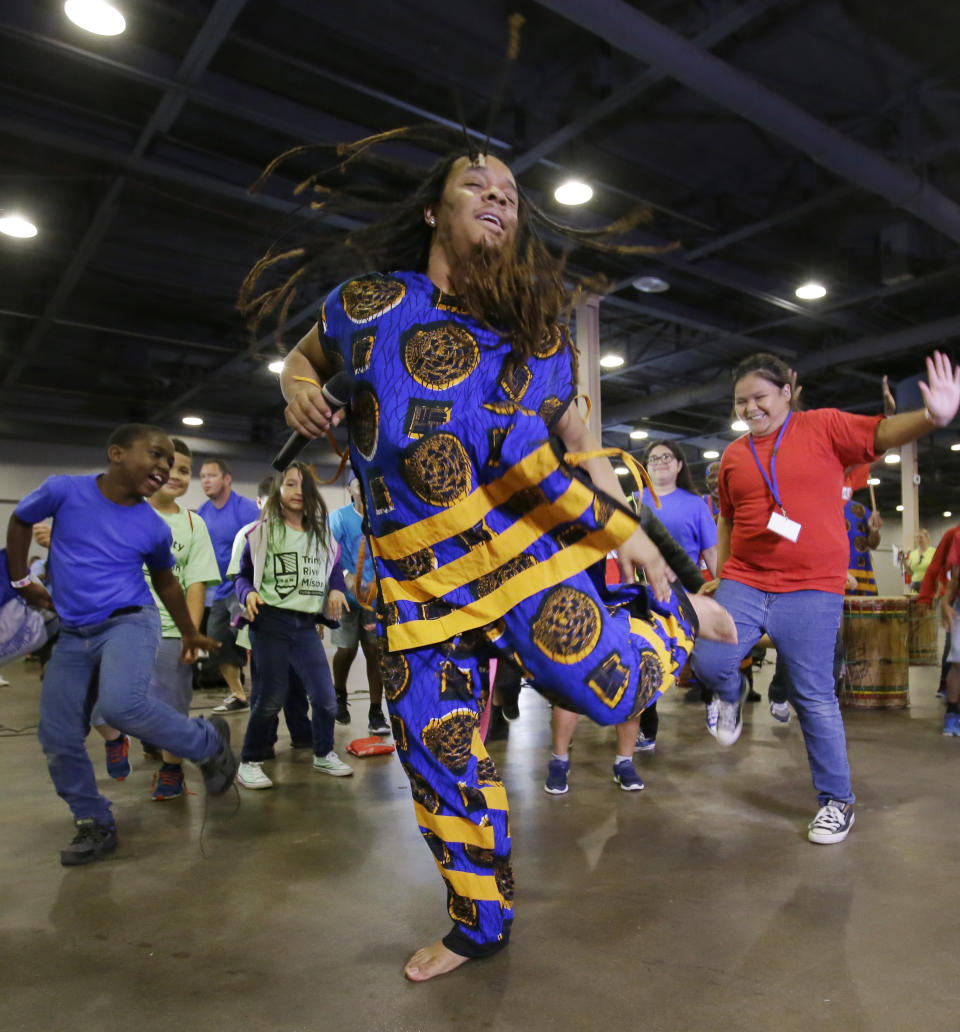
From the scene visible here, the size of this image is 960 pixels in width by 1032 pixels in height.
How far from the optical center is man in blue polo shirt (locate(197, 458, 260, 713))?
19.1 ft

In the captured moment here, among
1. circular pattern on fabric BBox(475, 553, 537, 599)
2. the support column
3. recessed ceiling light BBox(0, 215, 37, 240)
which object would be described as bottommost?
circular pattern on fabric BBox(475, 553, 537, 599)

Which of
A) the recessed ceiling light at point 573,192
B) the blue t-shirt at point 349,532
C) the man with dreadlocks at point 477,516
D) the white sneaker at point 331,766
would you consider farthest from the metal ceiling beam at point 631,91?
the white sneaker at point 331,766

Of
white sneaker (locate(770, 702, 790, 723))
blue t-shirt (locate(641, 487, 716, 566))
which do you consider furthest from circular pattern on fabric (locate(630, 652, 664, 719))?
white sneaker (locate(770, 702, 790, 723))

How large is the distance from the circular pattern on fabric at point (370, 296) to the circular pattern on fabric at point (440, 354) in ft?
0.33

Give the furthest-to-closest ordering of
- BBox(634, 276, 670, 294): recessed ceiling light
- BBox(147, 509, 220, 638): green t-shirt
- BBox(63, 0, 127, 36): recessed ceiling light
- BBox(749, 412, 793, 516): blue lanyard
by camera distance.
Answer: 1. BBox(634, 276, 670, 294): recessed ceiling light
2. BBox(63, 0, 127, 36): recessed ceiling light
3. BBox(147, 509, 220, 638): green t-shirt
4. BBox(749, 412, 793, 516): blue lanyard

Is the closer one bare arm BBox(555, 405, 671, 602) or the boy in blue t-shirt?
bare arm BBox(555, 405, 671, 602)

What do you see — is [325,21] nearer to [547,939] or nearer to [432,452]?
[432,452]

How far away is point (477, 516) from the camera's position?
1606 millimetres

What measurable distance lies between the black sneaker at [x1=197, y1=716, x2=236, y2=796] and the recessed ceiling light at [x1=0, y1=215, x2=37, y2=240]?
20.0 ft

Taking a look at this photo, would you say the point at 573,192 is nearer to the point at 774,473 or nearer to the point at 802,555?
the point at 774,473

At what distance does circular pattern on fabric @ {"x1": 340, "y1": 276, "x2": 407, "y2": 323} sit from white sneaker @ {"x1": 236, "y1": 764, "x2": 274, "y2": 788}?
8.50ft

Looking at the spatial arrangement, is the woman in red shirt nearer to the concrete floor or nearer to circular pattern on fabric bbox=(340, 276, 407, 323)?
the concrete floor

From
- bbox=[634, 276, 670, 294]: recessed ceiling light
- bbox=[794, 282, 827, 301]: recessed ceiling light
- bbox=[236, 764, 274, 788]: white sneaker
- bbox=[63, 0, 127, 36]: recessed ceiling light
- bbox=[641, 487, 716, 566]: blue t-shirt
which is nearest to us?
bbox=[236, 764, 274, 788]: white sneaker

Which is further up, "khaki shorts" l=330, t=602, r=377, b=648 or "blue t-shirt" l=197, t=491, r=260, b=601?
"blue t-shirt" l=197, t=491, r=260, b=601
